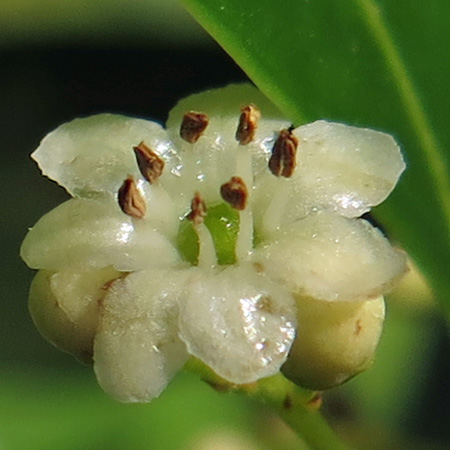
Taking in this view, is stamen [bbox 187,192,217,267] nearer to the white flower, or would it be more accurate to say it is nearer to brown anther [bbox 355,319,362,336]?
the white flower

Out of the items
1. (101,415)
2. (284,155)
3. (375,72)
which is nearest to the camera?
A: (284,155)

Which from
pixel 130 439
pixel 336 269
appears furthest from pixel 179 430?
pixel 336 269

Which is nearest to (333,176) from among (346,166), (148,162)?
(346,166)

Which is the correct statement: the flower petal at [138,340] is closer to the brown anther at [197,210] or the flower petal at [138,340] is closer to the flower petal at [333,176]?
the brown anther at [197,210]

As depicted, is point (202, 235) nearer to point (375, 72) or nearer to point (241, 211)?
point (241, 211)

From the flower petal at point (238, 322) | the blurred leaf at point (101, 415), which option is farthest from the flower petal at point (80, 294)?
the blurred leaf at point (101, 415)

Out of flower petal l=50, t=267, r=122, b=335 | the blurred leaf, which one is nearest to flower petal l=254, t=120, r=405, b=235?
flower petal l=50, t=267, r=122, b=335

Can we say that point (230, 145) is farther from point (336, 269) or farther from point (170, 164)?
point (336, 269)
